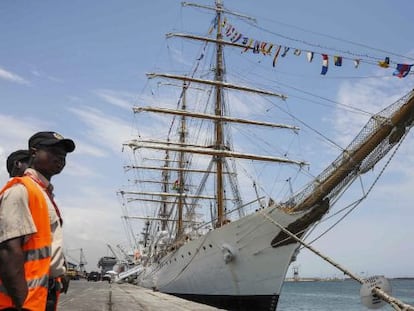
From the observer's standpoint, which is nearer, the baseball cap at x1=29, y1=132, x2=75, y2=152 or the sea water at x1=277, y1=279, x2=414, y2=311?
the baseball cap at x1=29, y1=132, x2=75, y2=152

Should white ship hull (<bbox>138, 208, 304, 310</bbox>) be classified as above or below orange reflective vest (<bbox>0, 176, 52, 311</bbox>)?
above

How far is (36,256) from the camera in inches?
87.8

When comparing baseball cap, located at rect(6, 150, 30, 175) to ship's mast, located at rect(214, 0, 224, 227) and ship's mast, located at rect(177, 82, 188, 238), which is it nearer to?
ship's mast, located at rect(214, 0, 224, 227)

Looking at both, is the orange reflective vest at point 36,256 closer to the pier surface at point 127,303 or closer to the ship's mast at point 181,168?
the pier surface at point 127,303

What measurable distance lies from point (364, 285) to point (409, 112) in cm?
893

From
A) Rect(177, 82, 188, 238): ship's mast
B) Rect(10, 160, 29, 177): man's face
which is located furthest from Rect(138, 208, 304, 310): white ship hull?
Rect(177, 82, 188, 238): ship's mast

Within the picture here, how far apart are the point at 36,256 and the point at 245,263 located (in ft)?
62.1

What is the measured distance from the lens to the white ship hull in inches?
786

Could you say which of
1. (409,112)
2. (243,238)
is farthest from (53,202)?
(243,238)

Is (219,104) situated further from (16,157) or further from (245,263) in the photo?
(16,157)

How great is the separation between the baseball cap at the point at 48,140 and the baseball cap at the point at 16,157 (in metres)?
0.61

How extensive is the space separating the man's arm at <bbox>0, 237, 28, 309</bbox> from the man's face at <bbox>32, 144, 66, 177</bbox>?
55 centimetres

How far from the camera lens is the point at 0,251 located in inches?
84.2

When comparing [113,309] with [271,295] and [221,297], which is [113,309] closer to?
[271,295]
